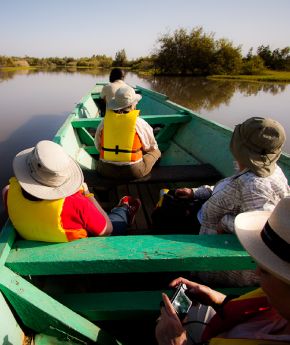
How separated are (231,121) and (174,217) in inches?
419

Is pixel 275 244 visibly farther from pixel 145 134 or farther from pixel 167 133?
pixel 167 133

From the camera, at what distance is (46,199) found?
156 centimetres

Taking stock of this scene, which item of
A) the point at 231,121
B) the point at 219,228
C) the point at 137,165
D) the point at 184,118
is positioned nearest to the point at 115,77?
the point at 184,118

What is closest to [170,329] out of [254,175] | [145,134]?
[254,175]

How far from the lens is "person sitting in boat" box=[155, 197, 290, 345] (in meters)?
Answer: 0.83

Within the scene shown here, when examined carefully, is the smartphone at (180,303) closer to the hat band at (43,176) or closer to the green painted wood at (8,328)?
the green painted wood at (8,328)

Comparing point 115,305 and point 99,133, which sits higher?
point 99,133

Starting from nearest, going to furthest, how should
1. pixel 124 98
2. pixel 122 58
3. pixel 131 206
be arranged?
pixel 131 206
pixel 124 98
pixel 122 58

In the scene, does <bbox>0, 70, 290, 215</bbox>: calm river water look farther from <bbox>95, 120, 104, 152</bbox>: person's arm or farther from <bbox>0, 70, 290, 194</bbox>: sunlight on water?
<bbox>95, 120, 104, 152</bbox>: person's arm

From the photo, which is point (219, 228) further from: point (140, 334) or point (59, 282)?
point (59, 282)

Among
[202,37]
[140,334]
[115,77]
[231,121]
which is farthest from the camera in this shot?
[202,37]

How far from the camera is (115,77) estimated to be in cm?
632

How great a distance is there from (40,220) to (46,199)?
0.12 m

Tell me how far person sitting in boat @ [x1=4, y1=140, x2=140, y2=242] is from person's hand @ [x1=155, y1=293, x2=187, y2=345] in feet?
2.25
